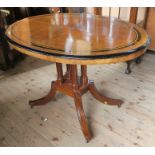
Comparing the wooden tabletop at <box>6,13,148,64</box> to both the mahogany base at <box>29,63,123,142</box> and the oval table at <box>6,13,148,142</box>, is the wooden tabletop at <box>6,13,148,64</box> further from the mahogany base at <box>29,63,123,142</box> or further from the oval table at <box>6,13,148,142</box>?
the mahogany base at <box>29,63,123,142</box>

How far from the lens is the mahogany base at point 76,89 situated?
1.43 meters

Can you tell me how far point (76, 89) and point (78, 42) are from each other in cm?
48

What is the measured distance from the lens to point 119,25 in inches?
53.7

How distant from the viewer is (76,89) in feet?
4.87

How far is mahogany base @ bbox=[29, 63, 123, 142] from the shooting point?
1.43 m

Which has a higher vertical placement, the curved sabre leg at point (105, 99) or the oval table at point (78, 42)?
the oval table at point (78, 42)

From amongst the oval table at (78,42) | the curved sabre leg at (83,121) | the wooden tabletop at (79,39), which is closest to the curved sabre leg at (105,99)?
the oval table at (78,42)

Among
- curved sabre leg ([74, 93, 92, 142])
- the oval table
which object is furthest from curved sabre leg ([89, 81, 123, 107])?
curved sabre leg ([74, 93, 92, 142])

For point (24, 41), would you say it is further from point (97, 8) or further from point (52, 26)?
point (97, 8)

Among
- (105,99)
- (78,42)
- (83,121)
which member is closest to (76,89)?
(83,121)

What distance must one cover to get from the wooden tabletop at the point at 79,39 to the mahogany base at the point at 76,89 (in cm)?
27

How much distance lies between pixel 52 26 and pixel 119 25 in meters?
0.48

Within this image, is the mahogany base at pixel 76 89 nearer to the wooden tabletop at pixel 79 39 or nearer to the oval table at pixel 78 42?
the oval table at pixel 78 42

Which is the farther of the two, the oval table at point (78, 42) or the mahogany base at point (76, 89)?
the mahogany base at point (76, 89)
